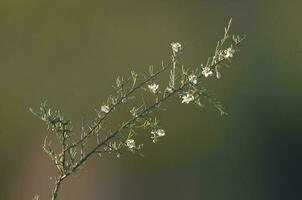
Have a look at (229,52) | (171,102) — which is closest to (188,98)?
(229,52)

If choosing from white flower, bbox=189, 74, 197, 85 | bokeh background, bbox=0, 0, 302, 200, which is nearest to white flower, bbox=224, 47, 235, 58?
white flower, bbox=189, 74, 197, 85

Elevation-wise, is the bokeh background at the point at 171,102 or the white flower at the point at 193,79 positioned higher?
the bokeh background at the point at 171,102

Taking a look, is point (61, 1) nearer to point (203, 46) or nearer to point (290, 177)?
point (203, 46)

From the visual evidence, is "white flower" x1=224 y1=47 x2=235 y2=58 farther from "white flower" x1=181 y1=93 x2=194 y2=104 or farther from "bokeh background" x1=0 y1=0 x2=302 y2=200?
"bokeh background" x1=0 y1=0 x2=302 y2=200

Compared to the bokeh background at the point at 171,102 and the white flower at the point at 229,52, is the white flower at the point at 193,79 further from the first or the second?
the bokeh background at the point at 171,102

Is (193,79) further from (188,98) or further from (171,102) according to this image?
(171,102)

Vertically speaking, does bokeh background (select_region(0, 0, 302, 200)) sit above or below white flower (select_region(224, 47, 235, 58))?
above

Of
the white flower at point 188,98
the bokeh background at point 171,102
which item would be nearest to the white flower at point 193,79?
the white flower at point 188,98

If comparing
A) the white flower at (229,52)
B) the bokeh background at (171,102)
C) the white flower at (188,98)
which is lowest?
the white flower at (188,98)

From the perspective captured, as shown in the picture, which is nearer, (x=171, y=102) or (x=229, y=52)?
(x=229, y=52)
